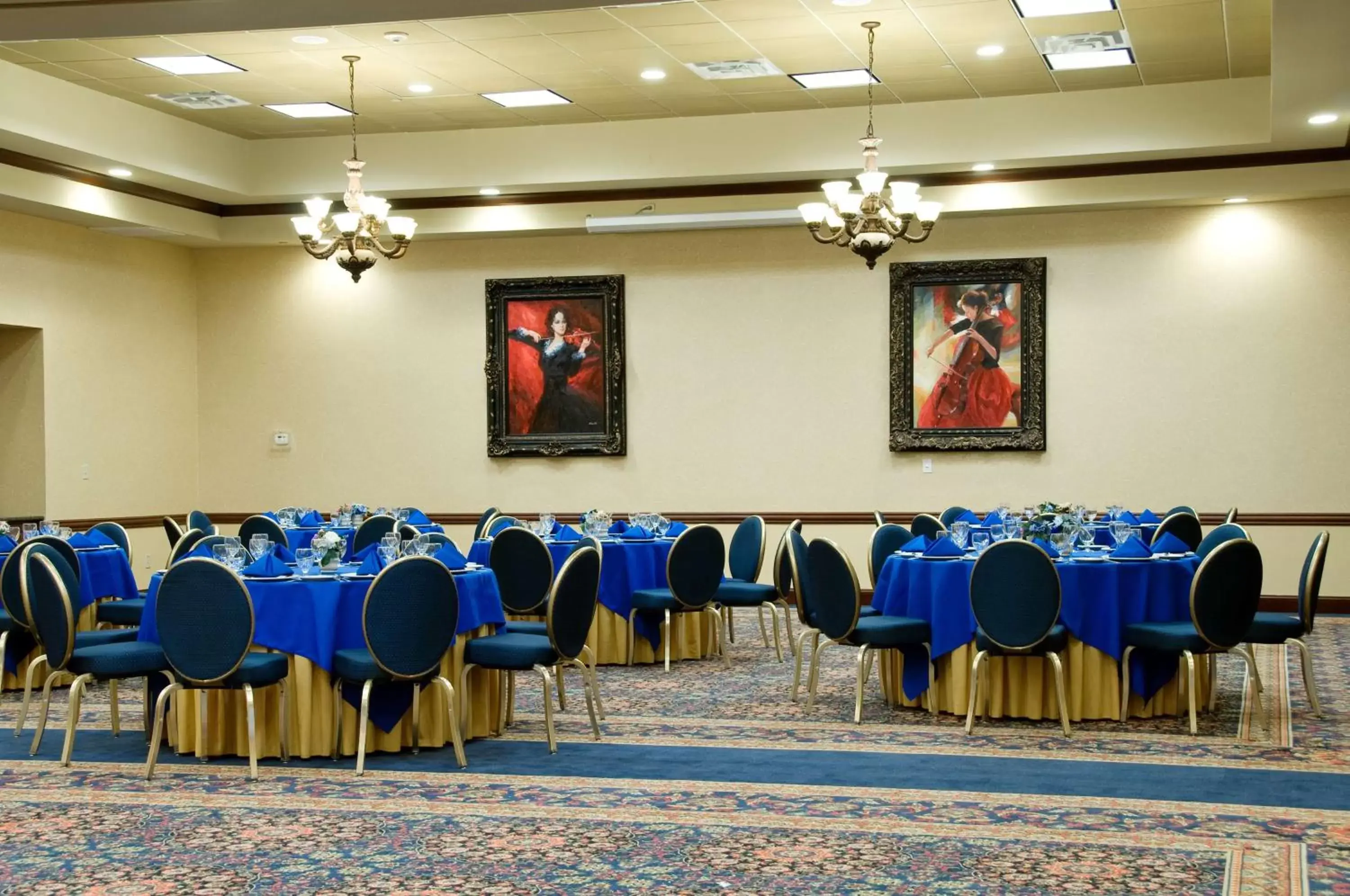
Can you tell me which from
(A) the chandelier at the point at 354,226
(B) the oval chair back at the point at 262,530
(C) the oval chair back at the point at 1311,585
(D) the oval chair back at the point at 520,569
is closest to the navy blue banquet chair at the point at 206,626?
(D) the oval chair back at the point at 520,569

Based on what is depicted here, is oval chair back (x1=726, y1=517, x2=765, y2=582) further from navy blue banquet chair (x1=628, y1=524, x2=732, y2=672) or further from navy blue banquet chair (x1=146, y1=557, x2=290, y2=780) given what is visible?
navy blue banquet chair (x1=146, y1=557, x2=290, y2=780)

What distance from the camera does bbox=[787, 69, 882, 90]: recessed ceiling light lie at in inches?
390

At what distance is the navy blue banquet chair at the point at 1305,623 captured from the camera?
277 inches

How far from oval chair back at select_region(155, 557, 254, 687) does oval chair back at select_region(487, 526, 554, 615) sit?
2500mm

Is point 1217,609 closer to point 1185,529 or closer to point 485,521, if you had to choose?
point 1185,529

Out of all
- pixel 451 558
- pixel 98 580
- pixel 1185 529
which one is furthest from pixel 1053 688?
pixel 98 580

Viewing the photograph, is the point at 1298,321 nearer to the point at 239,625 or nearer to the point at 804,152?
the point at 804,152

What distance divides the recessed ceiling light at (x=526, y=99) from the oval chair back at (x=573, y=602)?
5026 mm

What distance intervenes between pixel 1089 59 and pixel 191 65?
19.2 feet

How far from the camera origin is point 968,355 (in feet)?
38.6

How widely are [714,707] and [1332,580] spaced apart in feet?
19.9

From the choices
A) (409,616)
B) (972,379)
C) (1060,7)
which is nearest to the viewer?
(409,616)

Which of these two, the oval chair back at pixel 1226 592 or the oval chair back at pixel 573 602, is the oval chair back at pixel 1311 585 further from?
the oval chair back at pixel 573 602

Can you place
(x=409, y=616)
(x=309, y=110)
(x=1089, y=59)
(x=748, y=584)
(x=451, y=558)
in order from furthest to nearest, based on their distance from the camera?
(x=309, y=110) → (x=1089, y=59) → (x=748, y=584) → (x=451, y=558) → (x=409, y=616)
